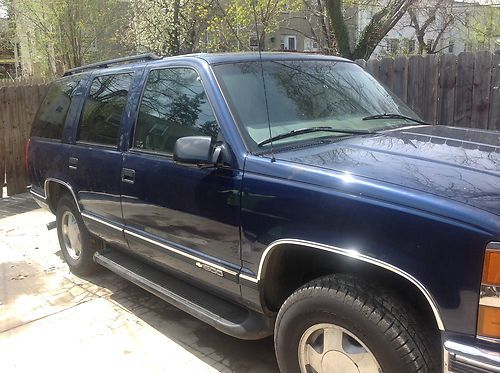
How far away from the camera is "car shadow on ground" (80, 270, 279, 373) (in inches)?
134

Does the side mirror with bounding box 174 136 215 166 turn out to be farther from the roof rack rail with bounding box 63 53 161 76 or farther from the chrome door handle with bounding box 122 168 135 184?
the roof rack rail with bounding box 63 53 161 76

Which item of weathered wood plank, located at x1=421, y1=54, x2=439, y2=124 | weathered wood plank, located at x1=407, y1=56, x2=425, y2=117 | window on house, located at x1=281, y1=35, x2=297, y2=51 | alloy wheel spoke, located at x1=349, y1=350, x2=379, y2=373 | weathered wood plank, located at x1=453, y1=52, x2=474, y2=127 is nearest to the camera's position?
alloy wheel spoke, located at x1=349, y1=350, x2=379, y2=373

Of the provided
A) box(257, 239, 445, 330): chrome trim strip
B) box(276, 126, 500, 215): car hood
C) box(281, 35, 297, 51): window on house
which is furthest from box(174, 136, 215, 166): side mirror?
box(281, 35, 297, 51): window on house

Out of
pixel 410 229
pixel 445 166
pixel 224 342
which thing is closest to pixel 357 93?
pixel 445 166

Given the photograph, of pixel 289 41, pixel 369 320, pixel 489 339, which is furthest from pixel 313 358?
pixel 289 41

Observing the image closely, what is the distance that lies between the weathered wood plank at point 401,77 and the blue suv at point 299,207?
326cm

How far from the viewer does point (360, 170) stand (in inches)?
96.3

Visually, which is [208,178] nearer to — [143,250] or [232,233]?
[232,233]

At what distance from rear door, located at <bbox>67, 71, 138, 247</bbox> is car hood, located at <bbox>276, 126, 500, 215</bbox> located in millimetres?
1766

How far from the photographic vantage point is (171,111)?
357cm

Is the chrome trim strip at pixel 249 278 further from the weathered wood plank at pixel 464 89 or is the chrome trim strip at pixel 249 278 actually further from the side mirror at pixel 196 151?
the weathered wood plank at pixel 464 89

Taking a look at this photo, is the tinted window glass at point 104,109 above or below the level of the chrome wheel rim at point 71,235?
above

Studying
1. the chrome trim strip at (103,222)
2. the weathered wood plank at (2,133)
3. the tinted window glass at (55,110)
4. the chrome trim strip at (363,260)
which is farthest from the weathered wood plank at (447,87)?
the weathered wood plank at (2,133)

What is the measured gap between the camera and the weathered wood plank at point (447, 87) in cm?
652
